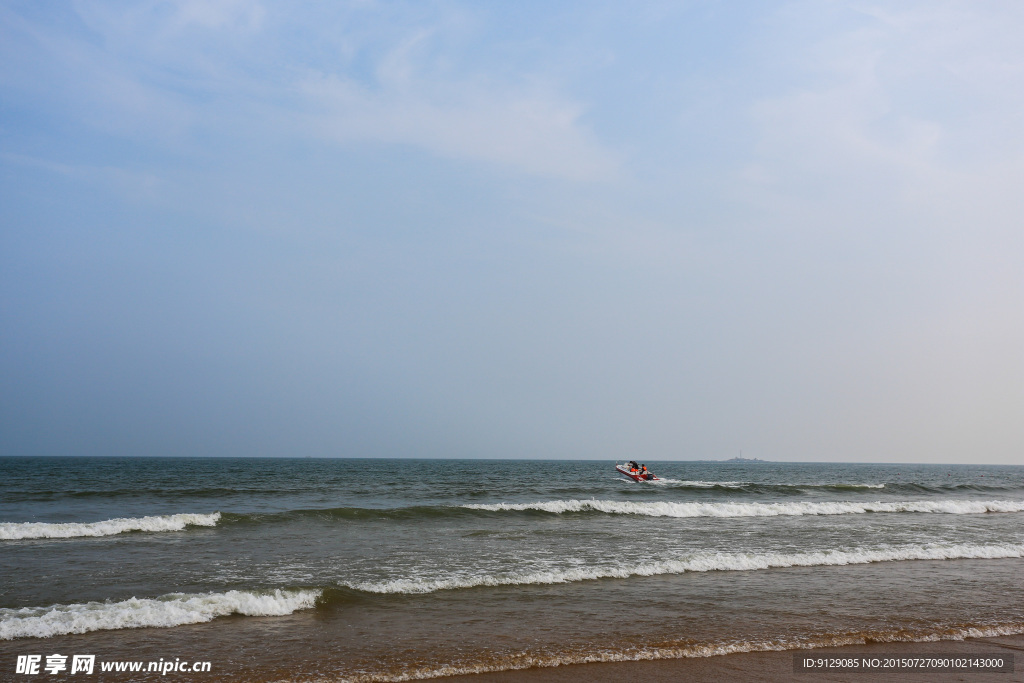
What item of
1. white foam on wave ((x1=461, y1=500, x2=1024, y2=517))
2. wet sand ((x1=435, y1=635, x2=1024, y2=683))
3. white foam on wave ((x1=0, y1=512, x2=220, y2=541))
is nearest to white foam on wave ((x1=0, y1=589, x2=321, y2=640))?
wet sand ((x1=435, y1=635, x2=1024, y2=683))

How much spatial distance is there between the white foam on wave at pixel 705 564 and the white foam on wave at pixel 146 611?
1.50 meters

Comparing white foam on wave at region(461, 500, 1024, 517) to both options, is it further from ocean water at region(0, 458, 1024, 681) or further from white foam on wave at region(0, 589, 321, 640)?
white foam on wave at region(0, 589, 321, 640)

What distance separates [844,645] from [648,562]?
18.4 ft

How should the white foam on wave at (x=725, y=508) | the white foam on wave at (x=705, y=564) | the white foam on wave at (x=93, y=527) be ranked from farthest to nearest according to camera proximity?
the white foam on wave at (x=725, y=508) < the white foam on wave at (x=93, y=527) < the white foam on wave at (x=705, y=564)

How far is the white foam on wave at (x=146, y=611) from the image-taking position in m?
8.51

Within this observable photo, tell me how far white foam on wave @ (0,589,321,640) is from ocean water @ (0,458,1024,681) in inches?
1.2

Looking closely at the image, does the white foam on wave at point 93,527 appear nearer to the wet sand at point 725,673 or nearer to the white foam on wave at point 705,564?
the white foam on wave at point 705,564

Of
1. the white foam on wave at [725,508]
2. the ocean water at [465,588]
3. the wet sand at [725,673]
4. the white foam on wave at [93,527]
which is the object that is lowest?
the white foam on wave at [725,508]

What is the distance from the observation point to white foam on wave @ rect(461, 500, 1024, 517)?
25.4 m

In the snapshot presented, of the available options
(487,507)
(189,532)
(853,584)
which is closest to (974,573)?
(853,584)

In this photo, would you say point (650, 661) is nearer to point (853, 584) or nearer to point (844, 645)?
point (844, 645)

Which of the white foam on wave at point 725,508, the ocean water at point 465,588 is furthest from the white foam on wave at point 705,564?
the white foam on wave at point 725,508

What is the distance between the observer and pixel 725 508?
87.0ft

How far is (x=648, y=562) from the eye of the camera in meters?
13.7
